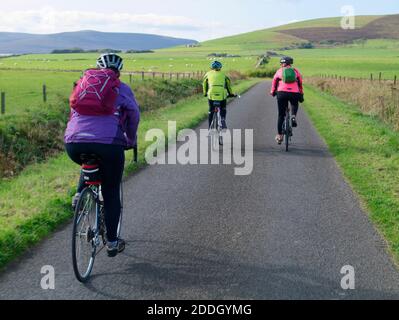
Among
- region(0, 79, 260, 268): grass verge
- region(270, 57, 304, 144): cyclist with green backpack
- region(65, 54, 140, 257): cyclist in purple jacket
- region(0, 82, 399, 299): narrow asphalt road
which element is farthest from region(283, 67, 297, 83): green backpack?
region(65, 54, 140, 257): cyclist in purple jacket

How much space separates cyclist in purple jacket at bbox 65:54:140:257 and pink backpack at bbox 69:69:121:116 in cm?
7

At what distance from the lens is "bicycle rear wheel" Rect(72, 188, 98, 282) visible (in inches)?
182

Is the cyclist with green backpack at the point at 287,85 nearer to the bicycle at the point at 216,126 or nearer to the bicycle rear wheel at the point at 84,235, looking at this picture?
the bicycle at the point at 216,126

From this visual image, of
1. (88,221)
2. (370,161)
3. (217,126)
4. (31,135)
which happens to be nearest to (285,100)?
(217,126)

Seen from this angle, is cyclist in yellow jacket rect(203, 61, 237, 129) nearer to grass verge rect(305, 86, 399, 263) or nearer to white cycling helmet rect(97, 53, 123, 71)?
grass verge rect(305, 86, 399, 263)

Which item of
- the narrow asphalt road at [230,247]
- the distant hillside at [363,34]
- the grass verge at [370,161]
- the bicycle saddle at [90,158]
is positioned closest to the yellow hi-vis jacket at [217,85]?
the grass verge at [370,161]

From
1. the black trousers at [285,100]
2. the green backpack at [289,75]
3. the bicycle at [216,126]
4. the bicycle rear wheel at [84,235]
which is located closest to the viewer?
the bicycle rear wheel at [84,235]

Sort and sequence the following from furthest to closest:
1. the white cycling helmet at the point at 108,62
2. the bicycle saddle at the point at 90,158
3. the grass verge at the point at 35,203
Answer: the grass verge at the point at 35,203 < the white cycling helmet at the point at 108,62 < the bicycle saddle at the point at 90,158

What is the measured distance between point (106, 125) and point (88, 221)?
1.03 metres

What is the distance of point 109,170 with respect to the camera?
4.83 m

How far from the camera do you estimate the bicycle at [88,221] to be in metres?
4.67

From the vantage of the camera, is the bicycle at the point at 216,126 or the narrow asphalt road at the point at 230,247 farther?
the bicycle at the point at 216,126

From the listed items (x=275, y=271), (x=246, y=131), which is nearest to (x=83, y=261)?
(x=275, y=271)
